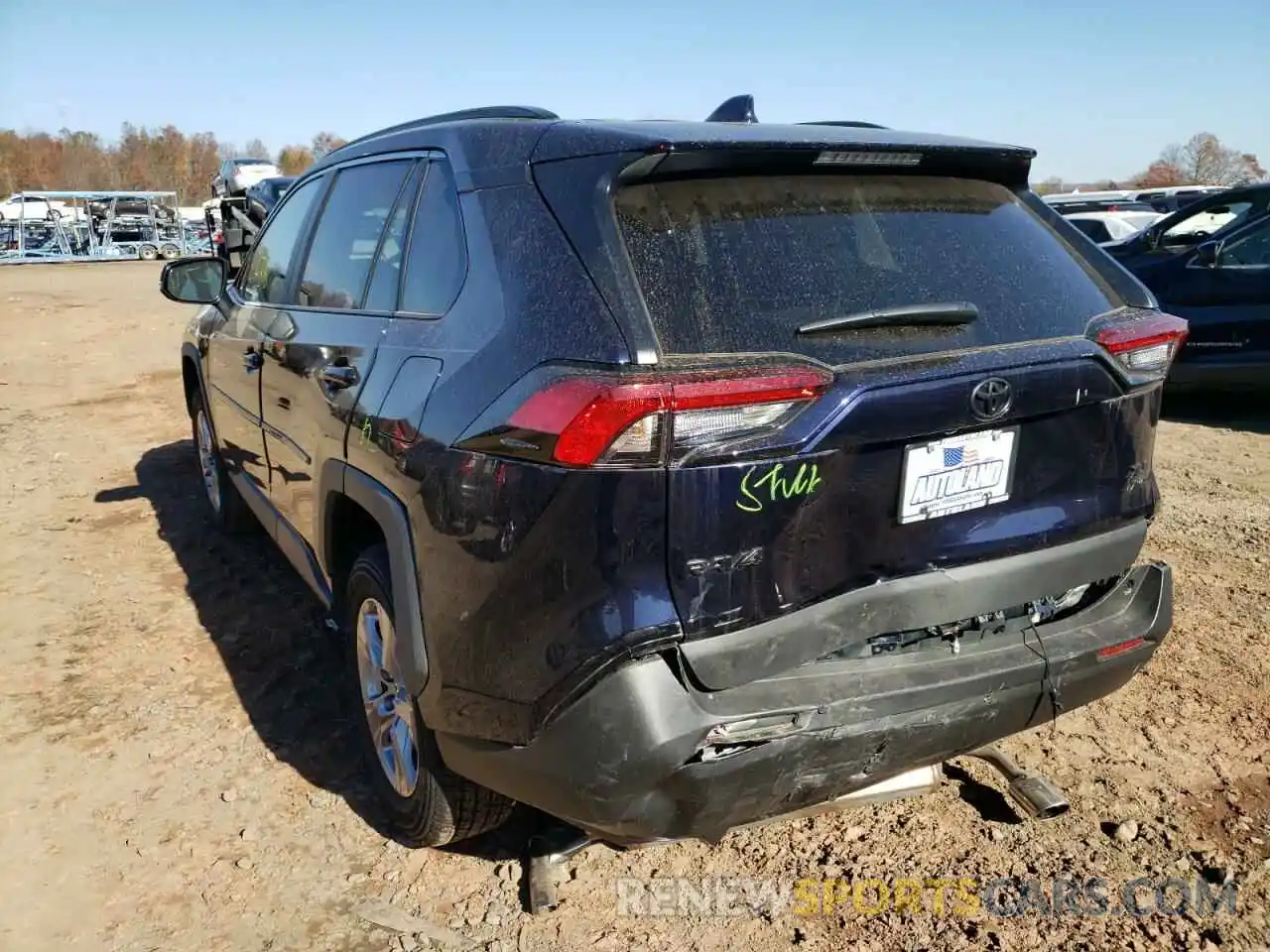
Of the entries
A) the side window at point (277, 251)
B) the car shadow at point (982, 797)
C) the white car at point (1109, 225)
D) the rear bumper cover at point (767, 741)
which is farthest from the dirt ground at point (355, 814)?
the white car at point (1109, 225)

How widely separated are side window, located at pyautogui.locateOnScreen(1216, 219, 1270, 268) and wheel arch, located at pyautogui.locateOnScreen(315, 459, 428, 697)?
7.00 m

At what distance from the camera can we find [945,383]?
2082 mm

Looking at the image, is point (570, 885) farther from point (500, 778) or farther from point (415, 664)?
point (415, 664)

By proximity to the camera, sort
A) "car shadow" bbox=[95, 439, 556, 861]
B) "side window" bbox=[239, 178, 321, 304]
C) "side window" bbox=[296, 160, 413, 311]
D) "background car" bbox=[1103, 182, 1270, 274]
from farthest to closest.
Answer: "background car" bbox=[1103, 182, 1270, 274] < "side window" bbox=[239, 178, 321, 304] < "car shadow" bbox=[95, 439, 556, 861] < "side window" bbox=[296, 160, 413, 311]

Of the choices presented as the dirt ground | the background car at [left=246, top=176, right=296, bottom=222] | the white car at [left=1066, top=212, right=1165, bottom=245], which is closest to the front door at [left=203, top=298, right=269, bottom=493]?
the dirt ground

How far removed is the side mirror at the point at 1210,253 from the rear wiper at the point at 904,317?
6.28m

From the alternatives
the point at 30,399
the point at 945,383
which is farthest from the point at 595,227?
the point at 30,399

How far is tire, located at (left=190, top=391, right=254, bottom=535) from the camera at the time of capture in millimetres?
5125

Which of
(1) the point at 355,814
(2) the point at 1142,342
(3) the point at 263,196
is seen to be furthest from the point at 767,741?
(3) the point at 263,196

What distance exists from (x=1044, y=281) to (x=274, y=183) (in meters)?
15.1

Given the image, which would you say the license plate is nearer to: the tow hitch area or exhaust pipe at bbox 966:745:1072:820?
the tow hitch area

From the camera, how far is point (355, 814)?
118 inches

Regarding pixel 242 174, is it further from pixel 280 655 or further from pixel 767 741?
pixel 767 741

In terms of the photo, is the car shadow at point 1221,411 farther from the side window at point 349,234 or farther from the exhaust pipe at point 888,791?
the side window at point 349,234
